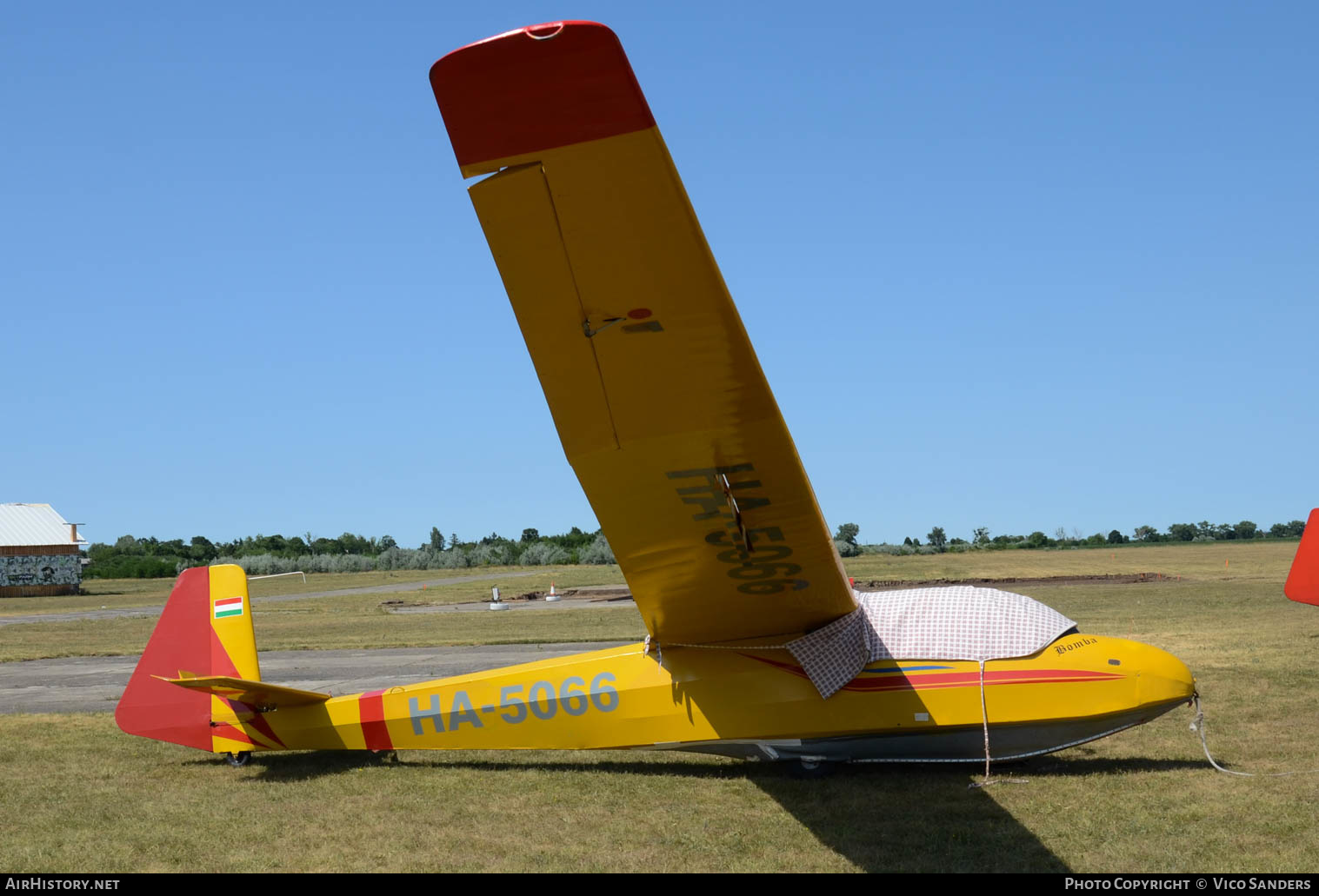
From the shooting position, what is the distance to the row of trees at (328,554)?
86.8 metres

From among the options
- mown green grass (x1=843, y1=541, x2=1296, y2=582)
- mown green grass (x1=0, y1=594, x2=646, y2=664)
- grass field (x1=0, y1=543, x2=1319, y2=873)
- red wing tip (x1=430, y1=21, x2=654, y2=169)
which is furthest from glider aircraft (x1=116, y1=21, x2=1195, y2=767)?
mown green grass (x1=843, y1=541, x2=1296, y2=582)

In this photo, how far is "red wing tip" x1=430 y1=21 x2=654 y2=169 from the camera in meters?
3.42

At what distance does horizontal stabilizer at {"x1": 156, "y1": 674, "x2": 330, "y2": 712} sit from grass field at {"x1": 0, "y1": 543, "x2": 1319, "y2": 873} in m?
0.65

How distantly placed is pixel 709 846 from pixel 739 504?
272 cm

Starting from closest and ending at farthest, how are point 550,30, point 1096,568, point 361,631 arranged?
point 550,30 → point 361,631 → point 1096,568

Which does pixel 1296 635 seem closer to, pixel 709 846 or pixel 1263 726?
pixel 1263 726

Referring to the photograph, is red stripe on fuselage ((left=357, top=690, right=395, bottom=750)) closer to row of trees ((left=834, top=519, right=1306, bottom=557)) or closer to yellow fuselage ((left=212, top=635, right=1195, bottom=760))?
yellow fuselage ((left=212, top=635, right=1195, bottom=760))

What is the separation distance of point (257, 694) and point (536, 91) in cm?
736

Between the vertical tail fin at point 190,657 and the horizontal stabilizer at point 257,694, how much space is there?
0.18 metres

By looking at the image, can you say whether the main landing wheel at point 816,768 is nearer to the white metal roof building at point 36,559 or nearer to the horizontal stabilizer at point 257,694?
the horizontal stabilizer at point 257,694

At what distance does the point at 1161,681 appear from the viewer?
8.04 m

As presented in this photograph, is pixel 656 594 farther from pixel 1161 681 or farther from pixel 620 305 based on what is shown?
pixel 1161 681

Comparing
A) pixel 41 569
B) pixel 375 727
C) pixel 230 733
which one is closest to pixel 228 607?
pixel 230 733
